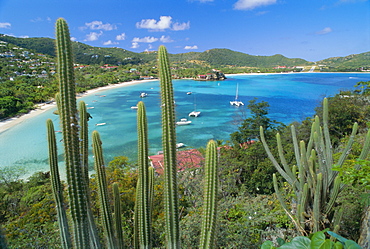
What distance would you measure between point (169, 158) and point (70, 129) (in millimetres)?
1144

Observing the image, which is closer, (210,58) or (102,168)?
(102,168)

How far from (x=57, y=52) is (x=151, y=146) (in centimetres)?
1887

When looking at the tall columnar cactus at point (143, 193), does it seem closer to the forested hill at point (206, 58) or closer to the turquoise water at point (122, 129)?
the turquoise water at point (122, 129)

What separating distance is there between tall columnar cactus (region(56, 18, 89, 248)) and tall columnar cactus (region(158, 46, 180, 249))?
943mm

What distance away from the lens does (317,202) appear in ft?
12.3

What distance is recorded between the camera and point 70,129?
2.16m

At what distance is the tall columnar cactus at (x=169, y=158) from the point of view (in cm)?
267

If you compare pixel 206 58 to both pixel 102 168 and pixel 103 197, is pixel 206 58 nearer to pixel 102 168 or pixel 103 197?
pixel 102 168

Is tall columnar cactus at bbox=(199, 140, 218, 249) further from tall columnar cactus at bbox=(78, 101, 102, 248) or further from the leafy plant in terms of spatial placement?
tall columnar cactus at bbox=(78, 101, 102, 248)

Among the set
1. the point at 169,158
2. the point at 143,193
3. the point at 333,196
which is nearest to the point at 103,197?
the point at 143,193

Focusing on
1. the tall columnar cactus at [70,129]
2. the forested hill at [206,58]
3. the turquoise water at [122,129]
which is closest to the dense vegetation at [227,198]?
the tall columnar cactus at [70,129]

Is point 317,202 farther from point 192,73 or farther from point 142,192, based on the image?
point 192,73

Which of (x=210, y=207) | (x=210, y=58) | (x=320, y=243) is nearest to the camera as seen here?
(x=320, y=243)

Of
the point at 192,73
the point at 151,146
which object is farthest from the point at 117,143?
the point at 192,73
